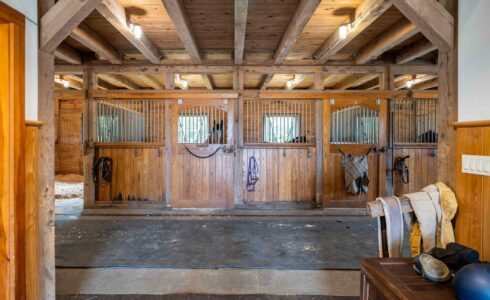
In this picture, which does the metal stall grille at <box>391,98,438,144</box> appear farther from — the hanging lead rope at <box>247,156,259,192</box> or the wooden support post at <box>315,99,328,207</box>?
the hanging lead rope at <box>247,156,259,192</box>

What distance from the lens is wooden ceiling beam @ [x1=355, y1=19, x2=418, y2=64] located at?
301 cm

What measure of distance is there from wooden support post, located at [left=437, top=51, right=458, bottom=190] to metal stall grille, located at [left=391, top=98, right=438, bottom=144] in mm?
2651

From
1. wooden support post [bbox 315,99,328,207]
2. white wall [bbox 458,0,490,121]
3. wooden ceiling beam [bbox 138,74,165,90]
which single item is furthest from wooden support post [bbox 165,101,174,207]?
white wall [bbox 458,0,490,121]

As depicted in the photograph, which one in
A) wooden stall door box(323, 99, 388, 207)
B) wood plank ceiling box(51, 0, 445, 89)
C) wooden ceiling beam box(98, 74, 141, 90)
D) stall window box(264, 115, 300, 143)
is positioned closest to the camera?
wood plank ceiling box(51, 0, 445, 89)

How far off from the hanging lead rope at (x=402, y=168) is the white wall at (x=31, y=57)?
450 centimetres

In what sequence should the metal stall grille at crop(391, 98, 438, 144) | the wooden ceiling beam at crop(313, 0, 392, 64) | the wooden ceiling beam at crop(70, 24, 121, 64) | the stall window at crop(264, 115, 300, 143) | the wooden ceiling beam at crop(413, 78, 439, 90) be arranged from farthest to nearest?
the wooden ceiling beam at crop(413, 78, 439, 90), the stall window at crop(264, 115, 300, 143), the metal stall grille at crop(391, 98, 438, 144), the wooden ceiling beam at crop(70, 24, 121, 64), the wooden ceiling beam at crop(313, 0, 392, 64)

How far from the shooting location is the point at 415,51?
147 inches

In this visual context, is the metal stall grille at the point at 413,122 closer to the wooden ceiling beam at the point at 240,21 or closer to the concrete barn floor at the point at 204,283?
the wooden ceiling beam at the point at 240,21

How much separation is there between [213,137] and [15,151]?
3.07 meters

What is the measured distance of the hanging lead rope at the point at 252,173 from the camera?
13.9 feet

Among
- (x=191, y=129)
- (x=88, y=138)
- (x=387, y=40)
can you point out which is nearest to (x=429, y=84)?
(x=387, y=40)

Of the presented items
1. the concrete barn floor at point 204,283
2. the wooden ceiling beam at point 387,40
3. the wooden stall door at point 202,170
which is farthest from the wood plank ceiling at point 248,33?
the concrete barn floor at point 204,283

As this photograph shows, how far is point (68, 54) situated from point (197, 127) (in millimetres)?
2097

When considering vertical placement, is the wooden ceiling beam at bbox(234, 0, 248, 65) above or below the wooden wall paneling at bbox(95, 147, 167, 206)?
above
